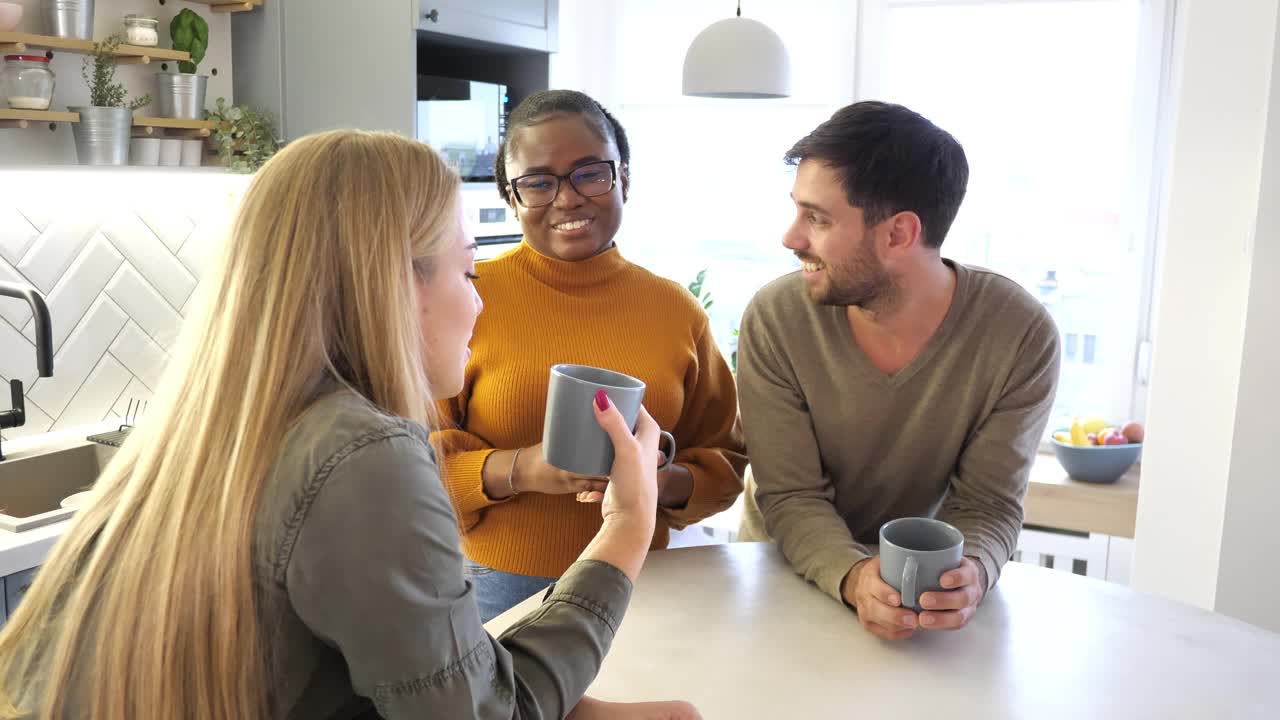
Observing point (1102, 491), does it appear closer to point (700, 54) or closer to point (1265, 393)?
point (1265, 393)

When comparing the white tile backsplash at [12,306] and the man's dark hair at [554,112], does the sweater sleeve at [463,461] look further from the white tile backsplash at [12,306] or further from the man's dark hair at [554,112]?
the white tile backsplash at [12,306]

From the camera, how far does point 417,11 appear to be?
102 inches

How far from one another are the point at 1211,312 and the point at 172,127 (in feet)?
8.37

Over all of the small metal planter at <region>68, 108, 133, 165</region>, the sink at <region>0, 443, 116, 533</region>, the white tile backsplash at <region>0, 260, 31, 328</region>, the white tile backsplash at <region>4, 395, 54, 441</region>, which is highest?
the small metal planter at <region>68, 108, 133, 165</region>

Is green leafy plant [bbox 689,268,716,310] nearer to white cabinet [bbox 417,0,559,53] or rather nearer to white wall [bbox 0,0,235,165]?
white cabinet [bbox 417,0,559,53]

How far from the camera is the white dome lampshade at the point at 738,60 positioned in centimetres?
273

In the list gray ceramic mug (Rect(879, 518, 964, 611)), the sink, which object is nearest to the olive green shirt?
gray ceramic mug (Rect(879, 518, 964, 611))

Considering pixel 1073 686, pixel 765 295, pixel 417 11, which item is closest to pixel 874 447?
pixel 765 295

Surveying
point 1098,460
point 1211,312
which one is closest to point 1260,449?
point 1211,312

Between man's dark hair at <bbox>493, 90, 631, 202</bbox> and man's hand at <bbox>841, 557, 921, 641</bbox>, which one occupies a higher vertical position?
man's dark hair at <bbox>493, 90, 631, 202</bbox>

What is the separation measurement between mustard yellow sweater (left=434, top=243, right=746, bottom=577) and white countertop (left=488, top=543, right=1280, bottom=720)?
0.70ft

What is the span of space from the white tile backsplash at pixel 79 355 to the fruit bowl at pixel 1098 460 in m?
2.70

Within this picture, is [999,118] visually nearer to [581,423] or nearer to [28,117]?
[28,117]

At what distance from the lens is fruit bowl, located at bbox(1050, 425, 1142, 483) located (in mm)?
3307
